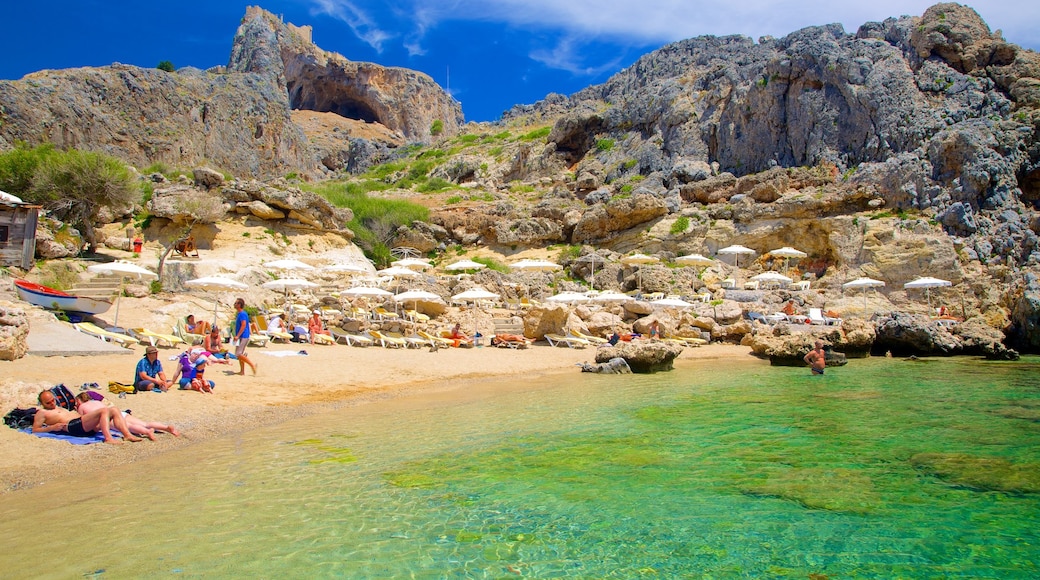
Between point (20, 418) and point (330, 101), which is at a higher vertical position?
point (330, 101)

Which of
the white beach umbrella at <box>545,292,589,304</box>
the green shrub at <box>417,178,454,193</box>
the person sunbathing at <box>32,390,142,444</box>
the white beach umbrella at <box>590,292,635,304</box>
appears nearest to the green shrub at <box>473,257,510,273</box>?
the white beach umbrella at <box>545,292,589,304</box>

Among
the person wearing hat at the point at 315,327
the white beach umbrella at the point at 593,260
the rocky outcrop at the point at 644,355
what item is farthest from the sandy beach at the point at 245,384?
the white beach umbrella at the point at 593,260

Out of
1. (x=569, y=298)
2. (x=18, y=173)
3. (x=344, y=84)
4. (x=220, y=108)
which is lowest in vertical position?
(x=569, y=298)

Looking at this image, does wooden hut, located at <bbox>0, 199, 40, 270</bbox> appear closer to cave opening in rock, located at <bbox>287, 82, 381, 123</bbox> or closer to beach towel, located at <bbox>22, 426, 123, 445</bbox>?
beach towel, located at <bbox>22, 426, 123, 445</bbox>

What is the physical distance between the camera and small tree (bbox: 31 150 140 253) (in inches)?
796

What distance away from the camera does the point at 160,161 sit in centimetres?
3678

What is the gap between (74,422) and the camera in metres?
6.09

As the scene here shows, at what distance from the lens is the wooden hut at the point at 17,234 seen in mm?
16781

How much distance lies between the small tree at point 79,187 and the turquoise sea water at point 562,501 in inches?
715

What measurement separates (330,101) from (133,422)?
79013 mm

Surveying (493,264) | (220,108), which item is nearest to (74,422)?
(493,264)

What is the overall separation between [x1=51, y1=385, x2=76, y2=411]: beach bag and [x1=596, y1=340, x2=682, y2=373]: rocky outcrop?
33.6ft

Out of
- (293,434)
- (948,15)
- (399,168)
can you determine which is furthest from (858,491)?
(399,168)

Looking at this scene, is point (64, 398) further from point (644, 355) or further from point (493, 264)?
point (493, 264)
